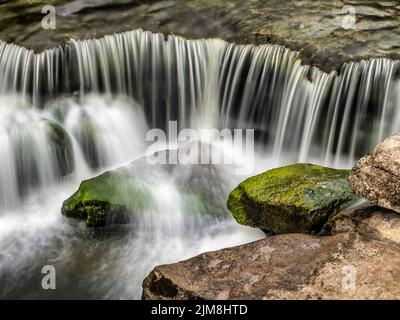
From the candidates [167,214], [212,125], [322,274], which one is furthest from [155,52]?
[322,274]

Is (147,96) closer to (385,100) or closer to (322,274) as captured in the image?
(385,100)

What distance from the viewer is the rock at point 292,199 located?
5715 millimetres

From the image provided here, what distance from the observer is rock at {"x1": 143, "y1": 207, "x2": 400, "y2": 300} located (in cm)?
440

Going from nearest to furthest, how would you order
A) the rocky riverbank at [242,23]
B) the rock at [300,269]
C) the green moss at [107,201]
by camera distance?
the rock at [300,269]
the green moss at [107,201]
the rocky riverbank at [242,23]

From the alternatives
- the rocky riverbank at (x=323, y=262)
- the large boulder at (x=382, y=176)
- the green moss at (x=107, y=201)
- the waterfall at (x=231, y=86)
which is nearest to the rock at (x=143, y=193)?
the green moss at (x=107, y=201)

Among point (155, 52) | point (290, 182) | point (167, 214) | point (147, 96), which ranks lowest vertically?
point (167, 214)

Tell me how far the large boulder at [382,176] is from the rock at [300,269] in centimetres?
24

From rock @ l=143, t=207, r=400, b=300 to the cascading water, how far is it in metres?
1.44

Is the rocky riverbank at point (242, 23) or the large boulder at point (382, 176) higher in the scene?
the rocky riverbank at point (242, 23)

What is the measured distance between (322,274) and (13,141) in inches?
202

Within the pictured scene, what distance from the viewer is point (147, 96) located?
9.07 metres

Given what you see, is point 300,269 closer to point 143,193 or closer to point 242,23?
point 143,193

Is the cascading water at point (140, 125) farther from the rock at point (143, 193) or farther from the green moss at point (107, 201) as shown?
the green moss at point (107, 201)

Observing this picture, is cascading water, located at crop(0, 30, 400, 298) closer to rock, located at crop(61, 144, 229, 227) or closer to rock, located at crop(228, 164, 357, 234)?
rock, located at crop(61, 144, 229, 227)
